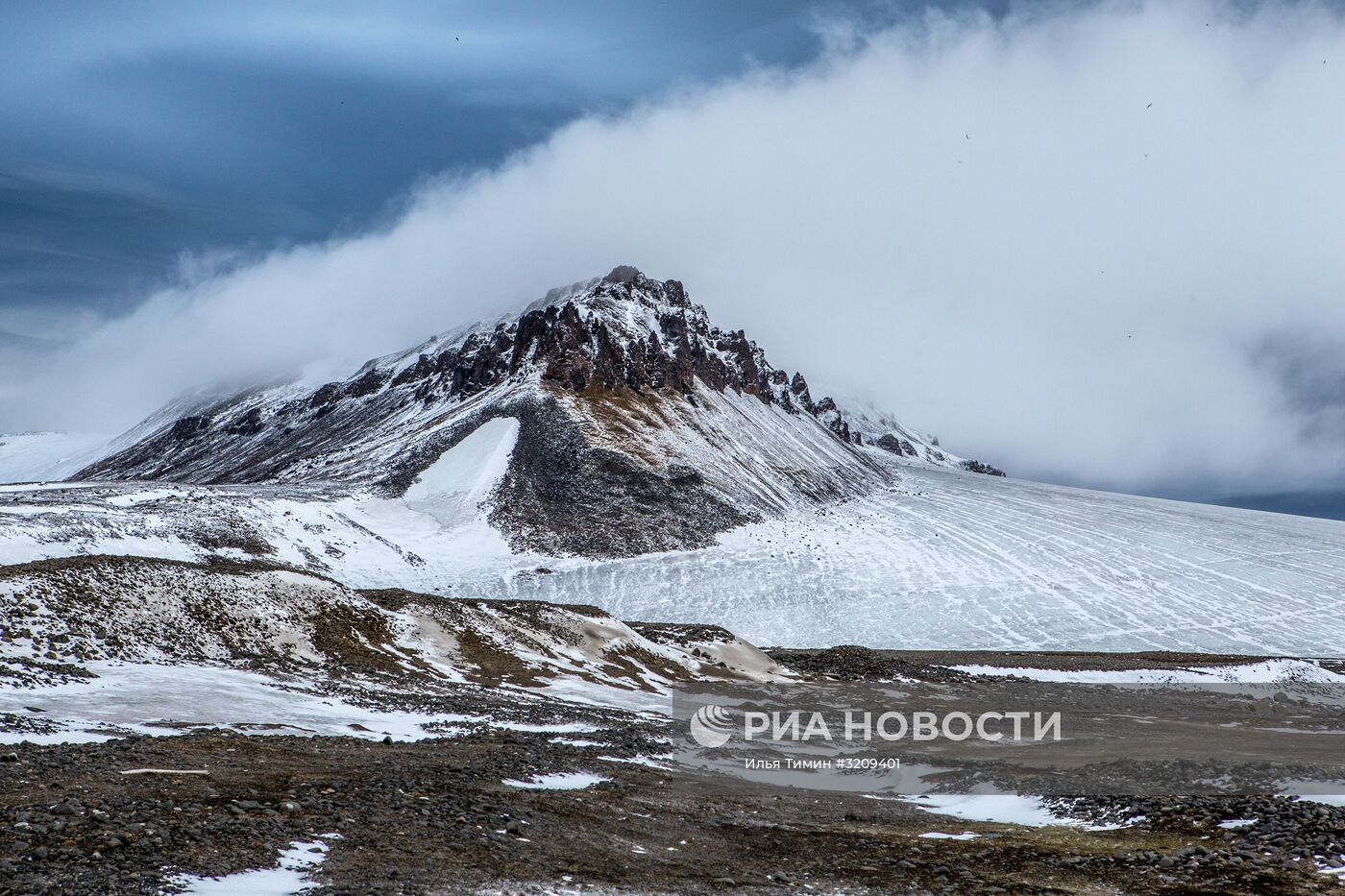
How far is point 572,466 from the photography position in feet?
380

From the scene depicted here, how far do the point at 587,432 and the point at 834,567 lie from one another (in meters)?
45.9

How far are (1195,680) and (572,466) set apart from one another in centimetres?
7710

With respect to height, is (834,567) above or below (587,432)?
below

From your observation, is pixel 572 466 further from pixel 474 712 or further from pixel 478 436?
pixel 474 712

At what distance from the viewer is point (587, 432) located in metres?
124

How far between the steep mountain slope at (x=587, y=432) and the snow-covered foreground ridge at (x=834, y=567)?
710 centimetres

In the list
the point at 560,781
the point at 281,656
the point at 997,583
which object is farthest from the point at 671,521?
the point at 560,781

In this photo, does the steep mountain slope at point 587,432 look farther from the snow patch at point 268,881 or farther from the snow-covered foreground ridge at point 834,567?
the snow patch at point 268,881

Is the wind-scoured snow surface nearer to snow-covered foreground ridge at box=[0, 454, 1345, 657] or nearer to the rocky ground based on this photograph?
snow-covered foreground ridge at box=[0, 454, 1345, 657]

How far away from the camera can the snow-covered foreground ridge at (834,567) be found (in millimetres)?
71938

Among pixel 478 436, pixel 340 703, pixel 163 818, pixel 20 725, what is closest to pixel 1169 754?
pixel 340 703

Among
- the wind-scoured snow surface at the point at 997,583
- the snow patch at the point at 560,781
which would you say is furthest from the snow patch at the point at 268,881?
the wind-scoured snow surface at the point at 997,583

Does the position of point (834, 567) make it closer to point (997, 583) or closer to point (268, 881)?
point (997, 583)

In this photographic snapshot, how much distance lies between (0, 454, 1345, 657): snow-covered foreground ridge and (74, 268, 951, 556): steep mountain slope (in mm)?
7099
